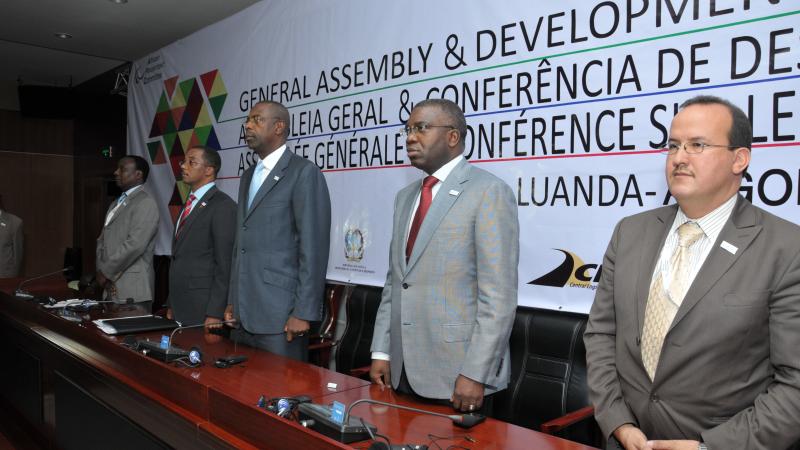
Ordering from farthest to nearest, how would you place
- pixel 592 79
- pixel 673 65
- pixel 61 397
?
pixel 61 397, pixel 592 79, pixel 673 65

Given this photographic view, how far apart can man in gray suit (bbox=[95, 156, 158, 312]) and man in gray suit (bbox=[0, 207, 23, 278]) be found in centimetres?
263

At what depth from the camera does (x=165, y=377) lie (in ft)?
6.32

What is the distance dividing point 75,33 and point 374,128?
327 cm

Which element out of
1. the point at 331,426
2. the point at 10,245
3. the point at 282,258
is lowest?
the point at 331,426

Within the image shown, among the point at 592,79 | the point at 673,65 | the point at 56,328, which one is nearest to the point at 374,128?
the point at 592,79

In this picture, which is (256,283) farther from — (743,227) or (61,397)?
(743,227)

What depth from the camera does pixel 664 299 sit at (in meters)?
1.38

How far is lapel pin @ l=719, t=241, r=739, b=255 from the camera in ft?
4.23

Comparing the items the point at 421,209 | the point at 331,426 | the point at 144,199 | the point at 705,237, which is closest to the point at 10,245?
the point at 144,199

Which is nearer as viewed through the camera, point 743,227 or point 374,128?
point 743,227

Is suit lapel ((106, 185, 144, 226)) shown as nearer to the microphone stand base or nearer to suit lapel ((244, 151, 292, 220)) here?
suit lapel ((244, 151, 292, 220))

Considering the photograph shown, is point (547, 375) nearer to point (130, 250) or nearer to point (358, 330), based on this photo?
point (358, 330)

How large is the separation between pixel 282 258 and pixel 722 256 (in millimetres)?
1742

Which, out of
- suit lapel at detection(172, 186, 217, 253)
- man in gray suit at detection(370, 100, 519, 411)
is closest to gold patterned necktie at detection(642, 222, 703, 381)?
man in gray suit at detection(370, 100, 519, 411)
